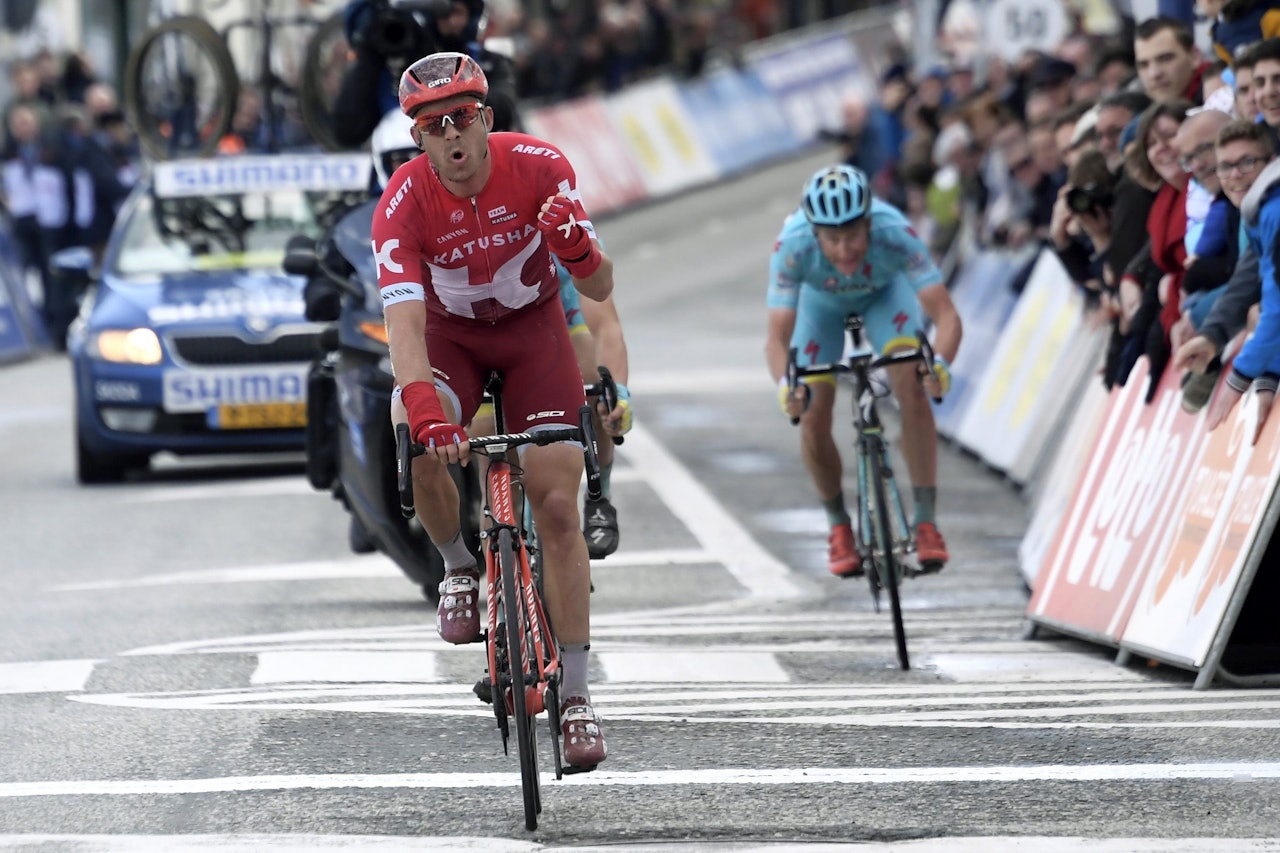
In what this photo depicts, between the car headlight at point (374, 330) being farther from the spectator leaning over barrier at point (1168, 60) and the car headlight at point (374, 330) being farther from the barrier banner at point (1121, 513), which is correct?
the spectator leaning over barrier at point (1168, 60)

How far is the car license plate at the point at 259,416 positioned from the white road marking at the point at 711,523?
7.47 ft

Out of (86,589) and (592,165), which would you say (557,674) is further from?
(592,165)

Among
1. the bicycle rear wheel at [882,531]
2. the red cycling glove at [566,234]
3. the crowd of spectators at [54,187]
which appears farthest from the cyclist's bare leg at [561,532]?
the crowd of spectators at [54,187]

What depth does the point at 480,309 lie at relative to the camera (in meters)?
7.83

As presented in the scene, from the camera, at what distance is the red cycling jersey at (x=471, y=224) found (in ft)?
24.8

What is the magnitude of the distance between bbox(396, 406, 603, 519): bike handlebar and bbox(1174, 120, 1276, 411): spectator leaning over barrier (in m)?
3.25

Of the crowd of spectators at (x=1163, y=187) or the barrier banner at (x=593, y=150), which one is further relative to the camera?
the barrier banner at (x=593, y=150)

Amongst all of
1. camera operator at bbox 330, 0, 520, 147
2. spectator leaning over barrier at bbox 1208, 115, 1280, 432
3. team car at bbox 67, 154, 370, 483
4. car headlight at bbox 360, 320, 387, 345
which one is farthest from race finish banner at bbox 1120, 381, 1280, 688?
team car at bbox 67, 154, 370, 483

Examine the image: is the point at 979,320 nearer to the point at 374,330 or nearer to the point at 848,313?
the point at 848,313

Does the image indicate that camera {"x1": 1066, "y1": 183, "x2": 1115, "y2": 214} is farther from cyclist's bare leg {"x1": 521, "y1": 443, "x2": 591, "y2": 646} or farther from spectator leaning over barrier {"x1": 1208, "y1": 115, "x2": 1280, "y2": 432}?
cyclist's bare leg {"x1": 521, "y1": 443, "x2": 591, "y2": 646}

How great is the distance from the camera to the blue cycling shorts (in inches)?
450

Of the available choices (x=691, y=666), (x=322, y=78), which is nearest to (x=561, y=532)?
(x=691, y=666)

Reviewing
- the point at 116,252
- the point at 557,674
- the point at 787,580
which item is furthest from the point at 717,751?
the point at 116,252

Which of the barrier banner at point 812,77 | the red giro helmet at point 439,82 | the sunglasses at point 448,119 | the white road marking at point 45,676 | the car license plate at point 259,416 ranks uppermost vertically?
the red giro helmet at point 439,82
